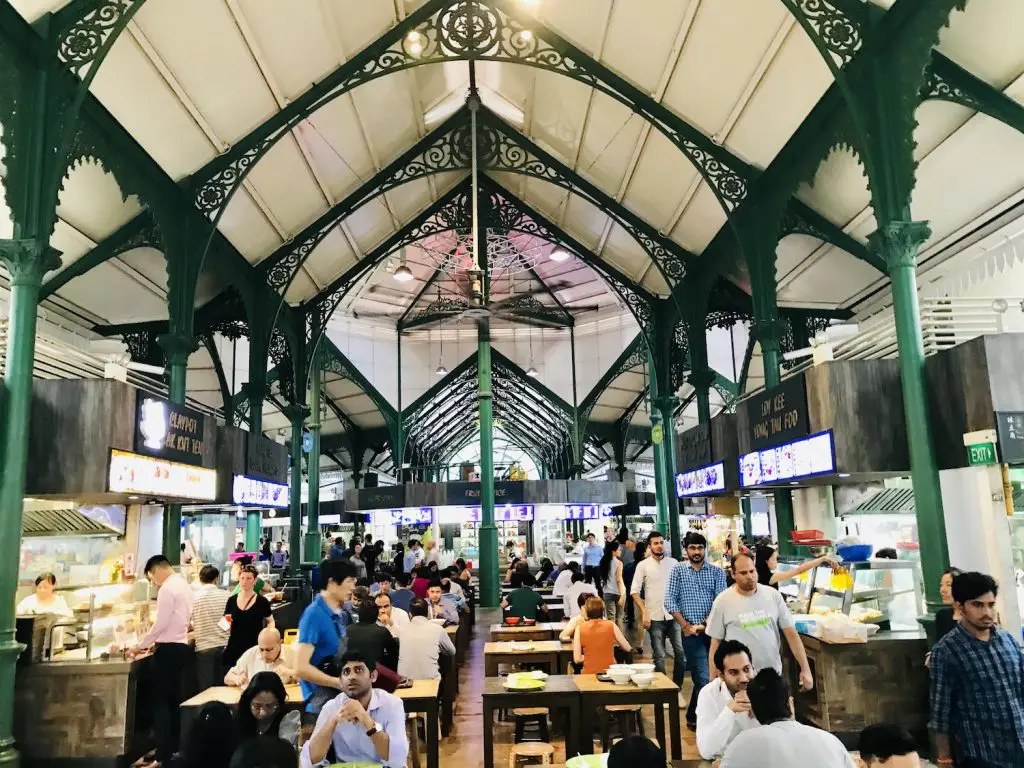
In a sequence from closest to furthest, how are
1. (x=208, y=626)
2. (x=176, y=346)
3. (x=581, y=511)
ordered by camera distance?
1. (x=208, y=626)
2. (x=176, y=346)
3. (x=581, y=511)

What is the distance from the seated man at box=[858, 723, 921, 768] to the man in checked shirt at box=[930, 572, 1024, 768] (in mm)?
1253

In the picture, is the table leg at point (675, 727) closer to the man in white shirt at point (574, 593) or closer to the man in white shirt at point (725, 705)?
the man in white shirt at point (725, 705)

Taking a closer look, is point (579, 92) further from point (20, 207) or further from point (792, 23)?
point (20, 207)

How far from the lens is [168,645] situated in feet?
21.1

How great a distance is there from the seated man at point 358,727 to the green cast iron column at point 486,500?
1239 cm

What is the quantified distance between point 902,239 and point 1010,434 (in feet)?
5.57

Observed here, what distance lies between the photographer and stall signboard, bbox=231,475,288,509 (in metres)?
10.7

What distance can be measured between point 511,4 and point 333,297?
287 inches

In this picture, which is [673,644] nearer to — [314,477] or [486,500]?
[486,500]

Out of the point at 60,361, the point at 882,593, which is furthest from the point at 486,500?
the point at 882,593

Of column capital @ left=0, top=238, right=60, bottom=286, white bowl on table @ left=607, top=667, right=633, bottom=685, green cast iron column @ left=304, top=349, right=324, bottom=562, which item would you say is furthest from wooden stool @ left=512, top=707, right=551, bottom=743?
green cast iron column @ left=304, top=349, right=324, bottom=562

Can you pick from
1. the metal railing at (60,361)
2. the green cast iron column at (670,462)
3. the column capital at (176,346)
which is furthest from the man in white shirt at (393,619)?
the green cast iron column at (670,462)

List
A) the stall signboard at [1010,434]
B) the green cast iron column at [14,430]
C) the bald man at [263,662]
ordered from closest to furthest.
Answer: the bald man at [263,662] → the stall signboard at [1010,434] → the green cast iron column at [14,430]

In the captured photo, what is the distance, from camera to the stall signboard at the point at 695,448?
11.6 m
